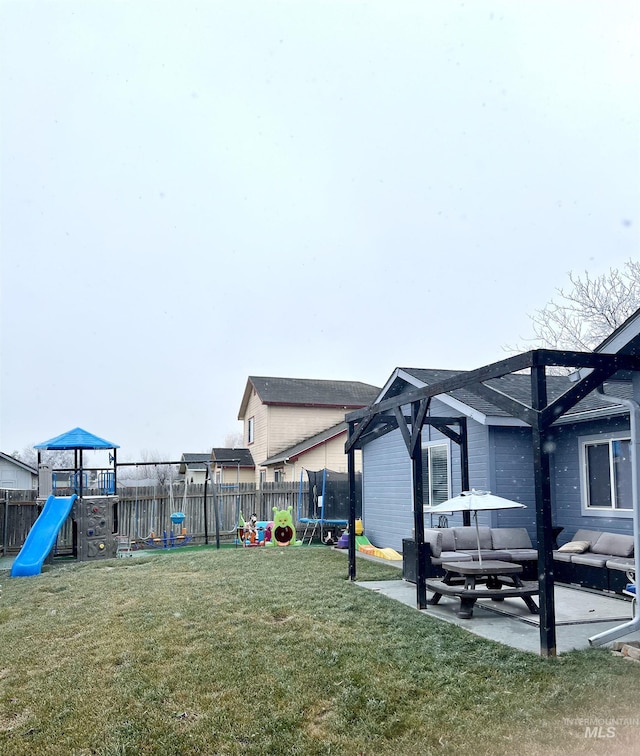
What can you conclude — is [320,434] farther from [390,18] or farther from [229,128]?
[390,18]

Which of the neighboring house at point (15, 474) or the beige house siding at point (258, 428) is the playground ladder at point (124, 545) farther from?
the neighboring house at point (15, 474)

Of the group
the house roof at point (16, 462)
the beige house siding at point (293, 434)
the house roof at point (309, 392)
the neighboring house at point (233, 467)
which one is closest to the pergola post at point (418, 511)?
the beige house siding at point (293, 434)

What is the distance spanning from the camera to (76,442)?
13.8 metres

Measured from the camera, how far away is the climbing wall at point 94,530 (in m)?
13.0

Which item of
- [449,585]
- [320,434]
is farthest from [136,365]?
[449,585]

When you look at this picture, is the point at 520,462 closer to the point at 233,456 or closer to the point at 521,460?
the point at 521,460

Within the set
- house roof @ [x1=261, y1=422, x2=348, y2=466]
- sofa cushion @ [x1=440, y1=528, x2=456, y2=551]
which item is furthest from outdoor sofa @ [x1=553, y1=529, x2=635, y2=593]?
house roof @ [x1=261, y1=422, x2=348, y2=466]

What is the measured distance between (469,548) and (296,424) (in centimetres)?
1526

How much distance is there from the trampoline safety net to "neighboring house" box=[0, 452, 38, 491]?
14817mm

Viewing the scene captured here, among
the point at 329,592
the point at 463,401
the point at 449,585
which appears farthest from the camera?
the point at 463,401

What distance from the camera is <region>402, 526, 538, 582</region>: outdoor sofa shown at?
857cm

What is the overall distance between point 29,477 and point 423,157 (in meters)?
22.4

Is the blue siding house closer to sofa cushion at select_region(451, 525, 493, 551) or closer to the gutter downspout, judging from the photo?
sofa cushion at select_region(451, 525, 493, 551)

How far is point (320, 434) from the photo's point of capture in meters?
23.9
